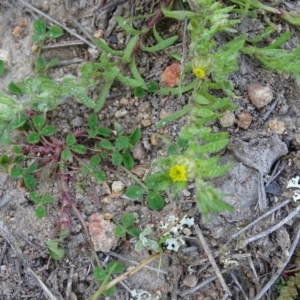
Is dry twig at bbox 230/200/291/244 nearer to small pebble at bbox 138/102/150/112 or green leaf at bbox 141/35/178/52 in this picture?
small pebble at bbox 138/102/150/112

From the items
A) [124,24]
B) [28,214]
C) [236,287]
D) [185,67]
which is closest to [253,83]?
[185,67]

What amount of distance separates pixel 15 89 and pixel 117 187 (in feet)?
2.64

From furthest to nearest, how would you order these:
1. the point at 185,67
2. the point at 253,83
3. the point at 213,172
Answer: the point at 253,83 → the point at 185,67 → the point at 213,172

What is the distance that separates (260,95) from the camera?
9.97ft

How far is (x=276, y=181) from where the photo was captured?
2988mm

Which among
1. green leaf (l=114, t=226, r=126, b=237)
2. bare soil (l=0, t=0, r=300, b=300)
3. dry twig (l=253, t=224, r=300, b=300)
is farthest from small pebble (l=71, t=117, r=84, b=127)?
dry twig (l=253, t=224, r=300, b=300)

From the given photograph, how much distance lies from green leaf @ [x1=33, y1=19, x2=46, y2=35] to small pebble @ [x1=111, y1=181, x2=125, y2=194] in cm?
102

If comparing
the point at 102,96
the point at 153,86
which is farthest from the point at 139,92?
the point at 102,96

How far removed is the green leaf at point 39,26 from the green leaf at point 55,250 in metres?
1.25

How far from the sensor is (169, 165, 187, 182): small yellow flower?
2453 millimetres

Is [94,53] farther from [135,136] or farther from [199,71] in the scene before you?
[199,71]

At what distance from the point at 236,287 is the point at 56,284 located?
0.98 m

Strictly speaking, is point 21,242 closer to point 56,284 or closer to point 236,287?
point 56,284

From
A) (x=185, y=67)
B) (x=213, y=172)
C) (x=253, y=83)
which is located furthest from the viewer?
(x=253, y=83)
